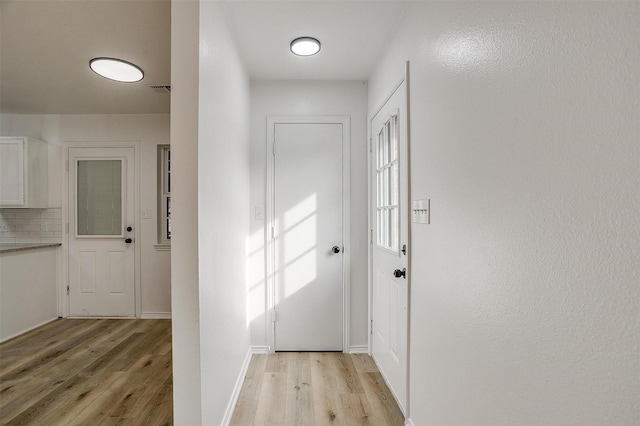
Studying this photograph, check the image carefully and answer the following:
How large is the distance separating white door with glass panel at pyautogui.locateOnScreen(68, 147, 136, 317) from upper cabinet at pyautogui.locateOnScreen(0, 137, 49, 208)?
0.35 m

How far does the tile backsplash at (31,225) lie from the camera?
13.3 feet

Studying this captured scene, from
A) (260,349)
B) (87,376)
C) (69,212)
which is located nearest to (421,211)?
(260,349)

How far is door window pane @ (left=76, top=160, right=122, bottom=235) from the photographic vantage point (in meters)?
4.07

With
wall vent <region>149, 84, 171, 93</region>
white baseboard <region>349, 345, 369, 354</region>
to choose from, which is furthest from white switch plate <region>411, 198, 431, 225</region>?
wall vent <region>149, 84, 171, 93</region>

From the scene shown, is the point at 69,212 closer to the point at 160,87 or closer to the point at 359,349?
the point at 160,87

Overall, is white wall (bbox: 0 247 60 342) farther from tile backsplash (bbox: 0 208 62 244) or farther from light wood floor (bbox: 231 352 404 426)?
light wood floor (bbox: 231 352 404 426)

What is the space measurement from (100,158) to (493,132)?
450 centimetres

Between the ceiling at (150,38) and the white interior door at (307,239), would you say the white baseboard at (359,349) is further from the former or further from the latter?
the ceiling at (150,38)

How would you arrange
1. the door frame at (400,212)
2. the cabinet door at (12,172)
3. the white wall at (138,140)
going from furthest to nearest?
1. the white wall at (138,140)
2. the cabinet door at (12,172)
3. the door frame at (400,212)

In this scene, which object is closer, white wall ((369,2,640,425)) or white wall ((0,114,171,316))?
white wall ((369,2,640,425))

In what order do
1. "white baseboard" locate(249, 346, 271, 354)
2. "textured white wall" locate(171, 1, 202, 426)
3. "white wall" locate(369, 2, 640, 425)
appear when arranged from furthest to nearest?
"white baseboard" locate(249, 346, 271, 354), "textured white wall" locate(171, 1, 202, 426), "white wall" locate(369, 2, 640, 425)

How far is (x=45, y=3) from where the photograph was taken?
196 cm

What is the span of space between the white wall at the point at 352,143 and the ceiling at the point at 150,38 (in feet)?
0.37

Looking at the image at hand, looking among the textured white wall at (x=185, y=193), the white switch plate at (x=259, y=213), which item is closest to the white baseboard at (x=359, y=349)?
the white switch plate at (x=259, y=213)
